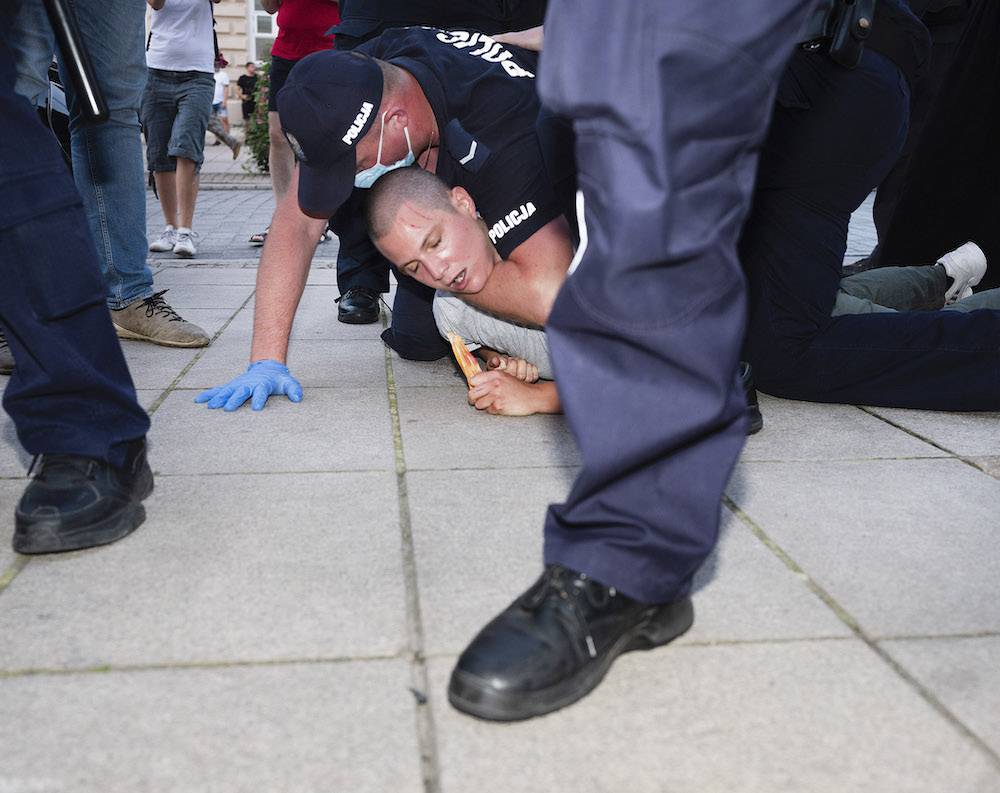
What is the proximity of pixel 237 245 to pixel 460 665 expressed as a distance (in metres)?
5.86

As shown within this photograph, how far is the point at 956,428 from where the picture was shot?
9.12ft

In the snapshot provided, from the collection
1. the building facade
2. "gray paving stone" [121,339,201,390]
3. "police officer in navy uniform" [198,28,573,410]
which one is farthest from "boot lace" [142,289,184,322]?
the building facade

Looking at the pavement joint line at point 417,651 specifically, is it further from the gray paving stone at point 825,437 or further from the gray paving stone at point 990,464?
the gray paving stone at point 990,464

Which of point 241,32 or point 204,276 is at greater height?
point 204,276

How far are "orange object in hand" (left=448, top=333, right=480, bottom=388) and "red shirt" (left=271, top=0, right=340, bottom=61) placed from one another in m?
2.79

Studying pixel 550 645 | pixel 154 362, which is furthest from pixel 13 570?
pixel 154 362

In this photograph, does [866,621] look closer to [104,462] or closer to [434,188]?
[104,462]

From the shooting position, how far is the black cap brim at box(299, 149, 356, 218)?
262 cm

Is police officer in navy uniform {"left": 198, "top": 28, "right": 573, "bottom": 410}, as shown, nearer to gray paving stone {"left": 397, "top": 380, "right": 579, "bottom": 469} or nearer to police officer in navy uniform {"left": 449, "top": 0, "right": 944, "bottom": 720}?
gray paving stone {"left": 397, "top": 380, "right": 579, "bottom": 469}

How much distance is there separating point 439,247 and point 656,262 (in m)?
1.46

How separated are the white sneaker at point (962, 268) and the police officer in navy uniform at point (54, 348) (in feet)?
9.94

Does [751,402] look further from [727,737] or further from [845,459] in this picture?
[727,737]

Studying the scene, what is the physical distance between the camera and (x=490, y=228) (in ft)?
9.12

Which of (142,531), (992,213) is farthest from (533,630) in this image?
(992,213)
